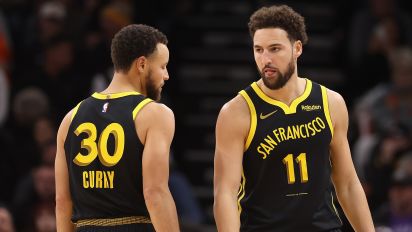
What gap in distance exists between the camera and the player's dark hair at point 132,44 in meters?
7.12

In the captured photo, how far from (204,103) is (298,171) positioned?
679 centimetres

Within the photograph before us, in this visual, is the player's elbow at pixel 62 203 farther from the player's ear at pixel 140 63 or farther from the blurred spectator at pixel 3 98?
the blurred spectator at pixel 3 98

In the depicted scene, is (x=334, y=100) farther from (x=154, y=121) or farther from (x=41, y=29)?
(x=41, y=29)

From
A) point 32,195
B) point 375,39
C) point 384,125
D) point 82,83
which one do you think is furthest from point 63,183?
point 375,39

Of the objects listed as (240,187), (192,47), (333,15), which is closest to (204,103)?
(192,47)

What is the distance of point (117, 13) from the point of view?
1328 centimetres

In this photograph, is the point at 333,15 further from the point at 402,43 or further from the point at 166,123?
the point at 166,123

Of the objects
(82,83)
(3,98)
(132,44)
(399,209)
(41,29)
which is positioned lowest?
(399,209)

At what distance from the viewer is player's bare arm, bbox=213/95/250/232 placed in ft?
23.5

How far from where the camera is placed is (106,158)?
6973 mm

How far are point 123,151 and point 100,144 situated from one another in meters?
0.16

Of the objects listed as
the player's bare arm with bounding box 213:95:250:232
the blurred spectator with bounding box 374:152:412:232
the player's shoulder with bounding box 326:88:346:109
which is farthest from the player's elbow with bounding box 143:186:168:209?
the blurred spectator with bounding box 374:152:412:232

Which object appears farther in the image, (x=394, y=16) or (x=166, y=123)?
(x=394, y=16)

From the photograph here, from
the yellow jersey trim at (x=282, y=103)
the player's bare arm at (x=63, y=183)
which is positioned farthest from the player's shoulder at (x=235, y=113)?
the player's bare arm at (x=63, y=183)
